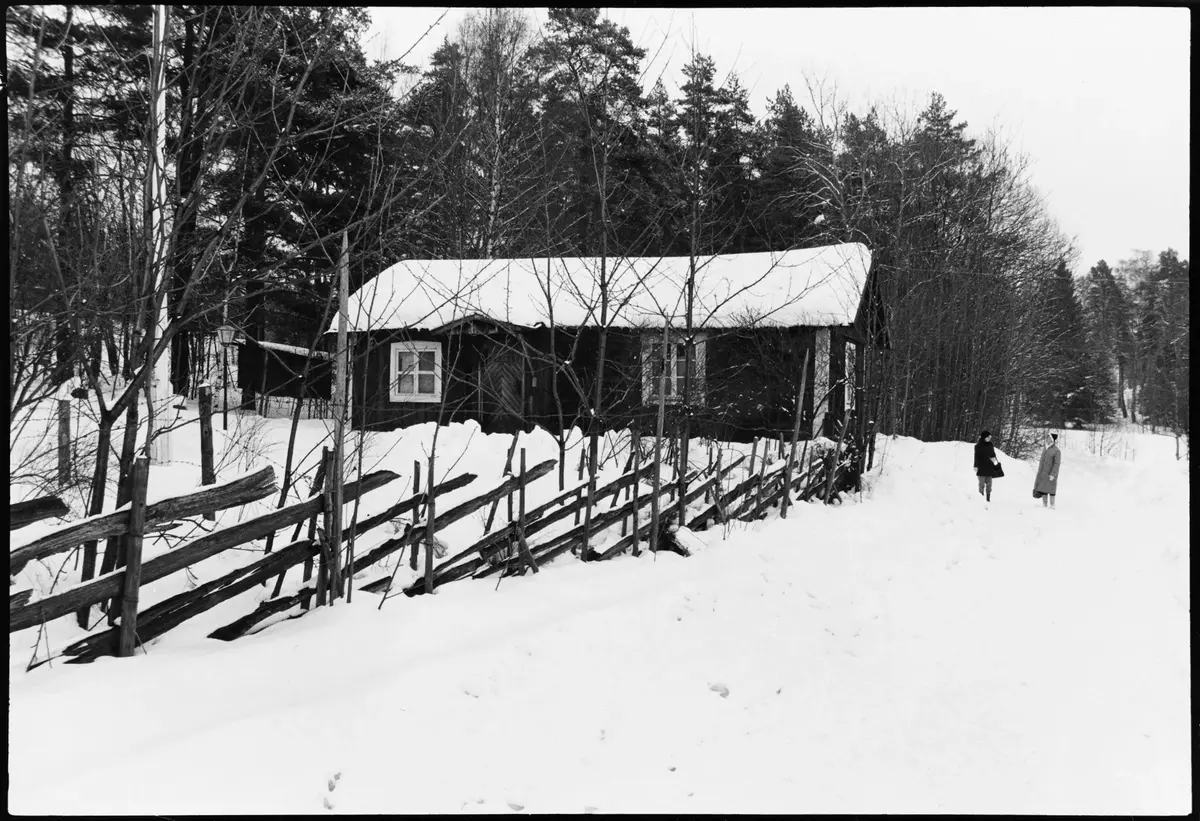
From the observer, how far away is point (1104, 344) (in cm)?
3309

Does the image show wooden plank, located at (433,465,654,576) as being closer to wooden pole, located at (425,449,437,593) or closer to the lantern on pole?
wooden pole, located at (425,449,437,593)

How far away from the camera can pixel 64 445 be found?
5.54 metres

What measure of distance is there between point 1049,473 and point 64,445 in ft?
45.5

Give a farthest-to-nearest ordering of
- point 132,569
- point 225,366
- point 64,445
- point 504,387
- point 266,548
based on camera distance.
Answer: point 225,366 < point 504,387 < point 64,445 < point 266,548 < point 132,569

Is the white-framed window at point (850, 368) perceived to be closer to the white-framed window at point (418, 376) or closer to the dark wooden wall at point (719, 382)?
the dark wooden wall at point (719, 382)

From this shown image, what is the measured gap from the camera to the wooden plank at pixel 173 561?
3393 mm

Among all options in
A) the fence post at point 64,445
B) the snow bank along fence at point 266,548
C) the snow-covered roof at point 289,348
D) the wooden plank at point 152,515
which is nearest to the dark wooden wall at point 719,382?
the snow-covered roof at point 289,348

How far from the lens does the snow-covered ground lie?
3154mm

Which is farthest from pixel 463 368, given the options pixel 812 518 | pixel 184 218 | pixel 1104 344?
pixel 1104 344

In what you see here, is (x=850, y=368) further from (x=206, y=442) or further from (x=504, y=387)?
(x=206, y=442)

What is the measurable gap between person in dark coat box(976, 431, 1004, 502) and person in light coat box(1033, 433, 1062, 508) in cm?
63

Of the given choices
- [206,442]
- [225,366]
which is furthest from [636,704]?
[225,366]

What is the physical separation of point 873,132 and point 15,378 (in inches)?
826

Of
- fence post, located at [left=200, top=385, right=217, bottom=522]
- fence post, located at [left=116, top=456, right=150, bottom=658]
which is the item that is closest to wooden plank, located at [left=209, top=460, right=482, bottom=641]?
fence post, located at [left=116, top=456, right=150, bottom=658]
